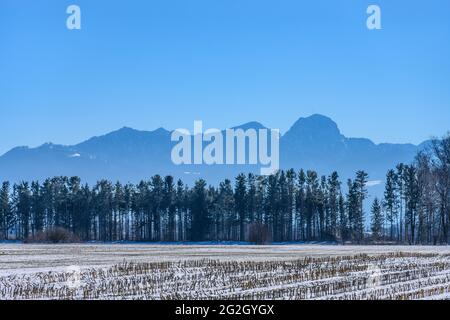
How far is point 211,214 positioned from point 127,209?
64.3 ft

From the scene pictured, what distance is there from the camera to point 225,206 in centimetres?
12119

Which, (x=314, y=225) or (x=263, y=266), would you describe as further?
(x=314, y=225)

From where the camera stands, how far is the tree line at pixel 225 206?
114688 millimetres

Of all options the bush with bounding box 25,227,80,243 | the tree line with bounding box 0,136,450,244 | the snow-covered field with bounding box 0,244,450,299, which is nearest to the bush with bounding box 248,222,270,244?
the tree line with bounding box 0,136,450,244

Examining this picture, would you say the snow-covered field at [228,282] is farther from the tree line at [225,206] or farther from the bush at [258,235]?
the tree line at [225,206]

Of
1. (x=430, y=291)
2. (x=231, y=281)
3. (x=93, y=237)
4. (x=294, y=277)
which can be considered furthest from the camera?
(x=93, y=237)

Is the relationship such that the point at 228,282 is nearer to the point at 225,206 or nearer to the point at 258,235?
the point at 258,235

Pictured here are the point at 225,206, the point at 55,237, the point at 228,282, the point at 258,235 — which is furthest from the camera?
the point at 225,206

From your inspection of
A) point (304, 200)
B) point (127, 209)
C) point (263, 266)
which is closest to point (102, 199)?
point (127, 209)

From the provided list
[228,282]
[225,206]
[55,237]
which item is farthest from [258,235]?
[228,282]

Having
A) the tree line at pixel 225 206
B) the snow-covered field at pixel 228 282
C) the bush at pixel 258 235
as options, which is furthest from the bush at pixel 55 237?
the snow-covered field at pixel 228 282
